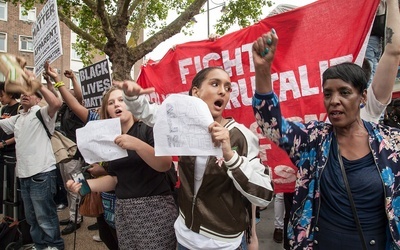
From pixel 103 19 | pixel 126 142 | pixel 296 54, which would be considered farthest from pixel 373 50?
pixel 103 19

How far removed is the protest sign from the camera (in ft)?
9.72

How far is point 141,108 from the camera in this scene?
1721 millimetres

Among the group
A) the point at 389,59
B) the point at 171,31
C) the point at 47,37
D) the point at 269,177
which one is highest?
the point at 171,31

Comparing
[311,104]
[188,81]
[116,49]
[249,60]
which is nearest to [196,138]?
[311,104]

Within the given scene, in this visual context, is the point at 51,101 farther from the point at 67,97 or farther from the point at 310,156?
the point at 310,156

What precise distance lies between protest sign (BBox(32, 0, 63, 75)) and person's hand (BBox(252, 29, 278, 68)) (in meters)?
2.11

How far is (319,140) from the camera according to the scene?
1.48 m

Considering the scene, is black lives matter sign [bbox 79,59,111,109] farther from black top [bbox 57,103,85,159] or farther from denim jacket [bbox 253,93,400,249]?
denim jacket [bbox 253,93,400,249]

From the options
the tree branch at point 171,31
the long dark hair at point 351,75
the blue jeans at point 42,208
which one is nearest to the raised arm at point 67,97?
the blue jeans at point 42,208

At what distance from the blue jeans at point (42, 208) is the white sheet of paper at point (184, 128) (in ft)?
7.64

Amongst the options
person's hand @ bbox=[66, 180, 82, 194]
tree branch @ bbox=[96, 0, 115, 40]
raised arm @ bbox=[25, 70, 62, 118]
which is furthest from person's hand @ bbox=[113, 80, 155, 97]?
tree branch @ bbox=[96, 0, 115, 40]

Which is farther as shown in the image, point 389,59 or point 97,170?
point 97,170

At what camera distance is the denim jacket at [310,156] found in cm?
131

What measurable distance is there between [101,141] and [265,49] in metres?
1.11
